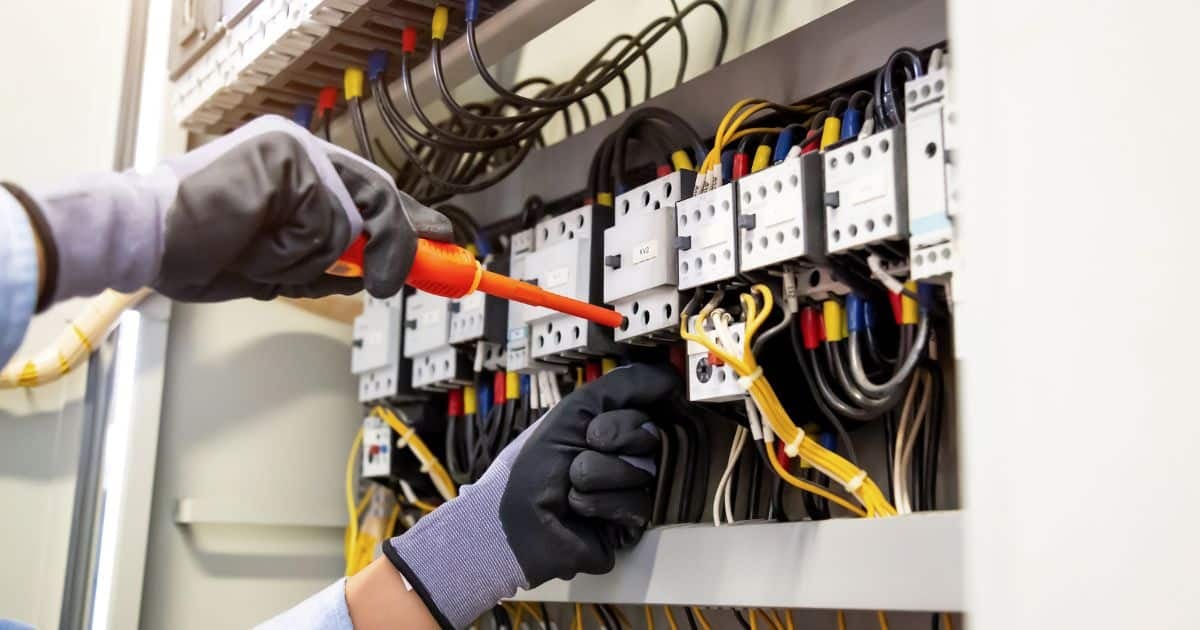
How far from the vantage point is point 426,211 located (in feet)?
3.32

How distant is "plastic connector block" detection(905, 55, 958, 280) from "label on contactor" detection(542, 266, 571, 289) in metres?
0.47

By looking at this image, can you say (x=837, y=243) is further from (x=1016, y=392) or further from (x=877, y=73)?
(x=1016, y=392)

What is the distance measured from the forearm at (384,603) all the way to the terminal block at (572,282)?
313 millimetres

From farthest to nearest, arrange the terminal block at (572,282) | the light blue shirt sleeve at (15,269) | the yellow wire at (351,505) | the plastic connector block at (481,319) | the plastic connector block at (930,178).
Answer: the yellow wire at (351,505)
the plastic connector block at (481,319)
the terminal block at (572,282)
the plastic connector block at (930,178)
the light blue shirt sleeve at (15,269)

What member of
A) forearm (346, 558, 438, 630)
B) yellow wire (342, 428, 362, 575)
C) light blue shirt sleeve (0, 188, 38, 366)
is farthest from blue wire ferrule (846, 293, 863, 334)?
yellow wire (342, 428, 362, 575)

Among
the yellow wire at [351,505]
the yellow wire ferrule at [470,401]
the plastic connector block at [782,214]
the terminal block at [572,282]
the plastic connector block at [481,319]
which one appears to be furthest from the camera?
the yellow wire at [351,505]

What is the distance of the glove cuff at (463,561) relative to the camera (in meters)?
1.14

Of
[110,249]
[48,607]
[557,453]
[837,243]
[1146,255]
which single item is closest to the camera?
[1146,255]

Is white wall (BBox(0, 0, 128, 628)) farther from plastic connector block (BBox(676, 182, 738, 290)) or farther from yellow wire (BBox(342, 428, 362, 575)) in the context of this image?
plastic connector block (BBox(676, 182, 738, 290))

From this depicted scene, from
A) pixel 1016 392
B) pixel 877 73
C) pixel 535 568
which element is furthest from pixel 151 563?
pixel 1016 392

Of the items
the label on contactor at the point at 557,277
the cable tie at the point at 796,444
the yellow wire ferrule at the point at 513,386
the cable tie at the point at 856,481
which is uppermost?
the label on contactor at the point at 557,277

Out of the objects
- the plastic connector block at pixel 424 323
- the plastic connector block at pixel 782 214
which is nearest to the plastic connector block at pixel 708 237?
the plastic connector block at pixel 782 214

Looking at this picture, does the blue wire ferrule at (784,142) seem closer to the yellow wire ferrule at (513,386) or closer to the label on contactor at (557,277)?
the label on contactor at (557,277)

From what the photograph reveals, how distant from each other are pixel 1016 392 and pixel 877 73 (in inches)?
23.8
